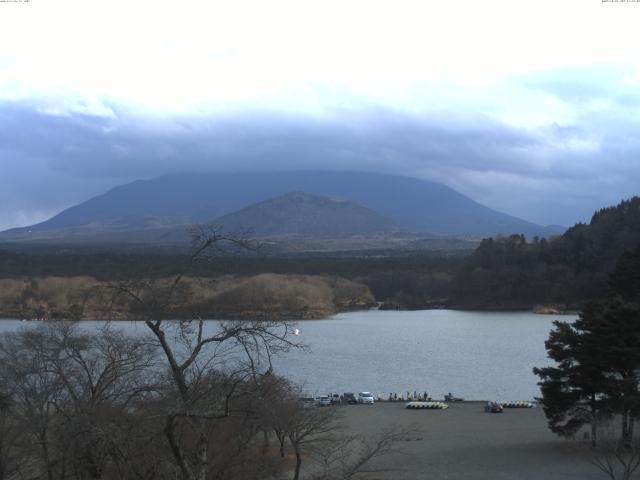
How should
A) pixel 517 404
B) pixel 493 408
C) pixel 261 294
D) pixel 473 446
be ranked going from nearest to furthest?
pixel 473 446 → pixel 493 408 → pixel 517 404 → pixel 261 294

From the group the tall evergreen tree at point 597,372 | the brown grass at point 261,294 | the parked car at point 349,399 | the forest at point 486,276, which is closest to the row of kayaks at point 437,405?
the parked car at point 349,399

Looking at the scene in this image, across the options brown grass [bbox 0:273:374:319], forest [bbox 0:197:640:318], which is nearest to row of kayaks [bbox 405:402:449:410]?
brown grass [bbox 0:273:374:319]

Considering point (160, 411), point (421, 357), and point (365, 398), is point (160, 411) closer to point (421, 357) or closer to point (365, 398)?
point (365, 398)

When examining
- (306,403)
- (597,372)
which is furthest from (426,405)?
(597,372)

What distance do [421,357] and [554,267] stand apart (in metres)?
58.2

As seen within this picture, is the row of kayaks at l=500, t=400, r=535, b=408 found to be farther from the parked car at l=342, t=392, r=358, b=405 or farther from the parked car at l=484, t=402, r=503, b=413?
the parked car at l=342, t=392, r=358, b=405

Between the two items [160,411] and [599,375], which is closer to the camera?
[160,411]

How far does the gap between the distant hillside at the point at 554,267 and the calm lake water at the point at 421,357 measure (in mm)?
21805

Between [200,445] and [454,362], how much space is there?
42.0 m

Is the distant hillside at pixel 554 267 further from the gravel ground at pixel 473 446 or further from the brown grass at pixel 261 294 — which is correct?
the gravel ground at pixel 473 446

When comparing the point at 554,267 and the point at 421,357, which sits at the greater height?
the point at 554,267

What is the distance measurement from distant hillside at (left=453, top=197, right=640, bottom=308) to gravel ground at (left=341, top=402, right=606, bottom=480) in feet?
233

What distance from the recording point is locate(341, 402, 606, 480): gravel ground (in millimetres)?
20703

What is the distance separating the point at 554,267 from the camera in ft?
344
